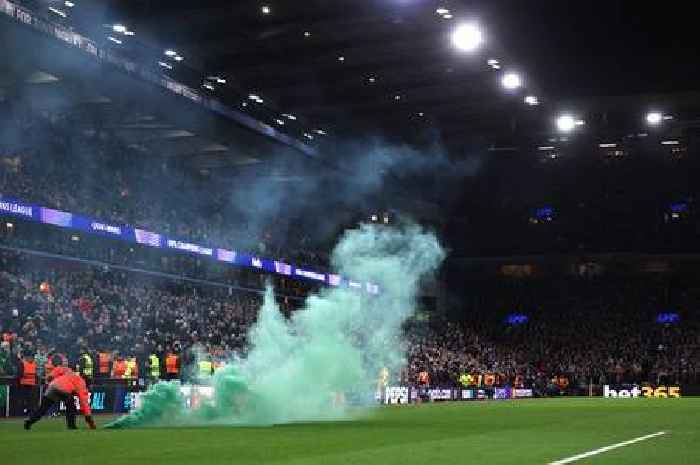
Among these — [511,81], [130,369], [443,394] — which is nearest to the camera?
[130,369]

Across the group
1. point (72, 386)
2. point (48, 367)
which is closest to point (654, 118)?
point (48, 367)

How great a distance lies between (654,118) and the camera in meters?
61.2

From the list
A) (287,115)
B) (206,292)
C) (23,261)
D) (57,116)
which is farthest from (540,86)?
(23,261)

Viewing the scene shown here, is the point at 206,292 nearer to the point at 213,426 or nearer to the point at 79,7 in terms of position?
the point at 79,7

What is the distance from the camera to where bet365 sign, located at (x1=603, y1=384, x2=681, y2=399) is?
6194 centimetres

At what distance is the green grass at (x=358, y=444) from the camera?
14617mm

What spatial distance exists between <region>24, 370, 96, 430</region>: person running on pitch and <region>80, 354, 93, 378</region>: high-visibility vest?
26.7 feet

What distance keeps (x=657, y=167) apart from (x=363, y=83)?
31639 mm

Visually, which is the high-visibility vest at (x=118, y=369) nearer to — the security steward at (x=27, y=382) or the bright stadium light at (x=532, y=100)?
the security steward at (x=27, y=382)

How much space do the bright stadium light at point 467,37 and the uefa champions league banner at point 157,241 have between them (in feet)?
37.8

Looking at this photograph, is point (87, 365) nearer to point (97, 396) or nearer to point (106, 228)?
point (97, 396)

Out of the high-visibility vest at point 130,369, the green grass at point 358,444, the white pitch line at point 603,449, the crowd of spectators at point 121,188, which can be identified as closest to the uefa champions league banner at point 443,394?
the crowd of spectators at point 121,188

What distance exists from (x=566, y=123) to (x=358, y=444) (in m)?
44.3

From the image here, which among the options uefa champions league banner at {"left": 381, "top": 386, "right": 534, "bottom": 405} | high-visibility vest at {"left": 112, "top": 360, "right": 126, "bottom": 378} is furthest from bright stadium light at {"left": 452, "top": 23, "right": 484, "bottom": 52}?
high-visibility vest at {"left": 112, "top": 360, "right": 126, "bottom": 378}
